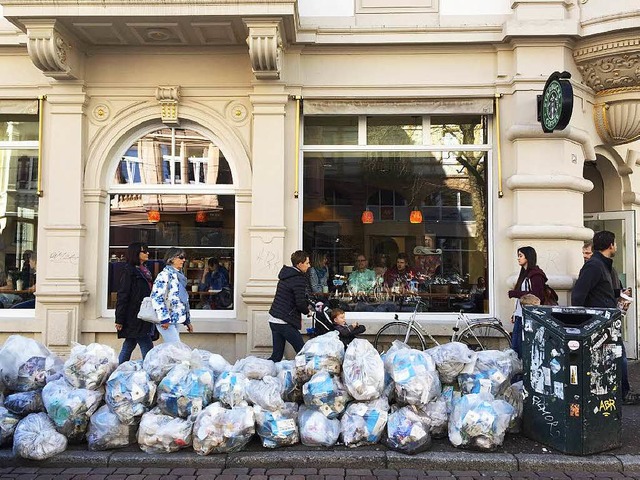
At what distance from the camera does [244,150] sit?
8.20 meters

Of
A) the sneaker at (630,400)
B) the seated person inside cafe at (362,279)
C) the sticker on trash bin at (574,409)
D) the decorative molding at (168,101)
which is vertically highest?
the decorative molding at (168,101)

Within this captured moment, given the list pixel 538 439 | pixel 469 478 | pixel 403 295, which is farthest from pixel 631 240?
pixel 469 478

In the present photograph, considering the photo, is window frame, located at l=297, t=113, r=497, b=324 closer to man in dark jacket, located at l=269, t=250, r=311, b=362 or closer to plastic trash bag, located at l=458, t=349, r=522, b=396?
man in dark jacket, located at l=269, t=250, r=311, b=362

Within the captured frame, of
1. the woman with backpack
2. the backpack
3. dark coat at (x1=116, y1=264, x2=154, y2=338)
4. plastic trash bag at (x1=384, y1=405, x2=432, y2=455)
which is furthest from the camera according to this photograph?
the backpack

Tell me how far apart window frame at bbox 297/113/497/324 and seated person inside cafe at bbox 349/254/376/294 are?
386 millimetres

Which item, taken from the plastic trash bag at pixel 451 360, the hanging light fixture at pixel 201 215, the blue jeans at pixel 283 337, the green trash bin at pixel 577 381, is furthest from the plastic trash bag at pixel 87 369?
the green trash bin at pixel 577 381

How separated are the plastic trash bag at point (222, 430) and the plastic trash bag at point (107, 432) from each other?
67cm

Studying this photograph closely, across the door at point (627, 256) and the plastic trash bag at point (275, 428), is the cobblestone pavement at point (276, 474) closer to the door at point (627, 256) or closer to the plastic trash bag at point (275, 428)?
the plastic trash bag at point (275, 428)

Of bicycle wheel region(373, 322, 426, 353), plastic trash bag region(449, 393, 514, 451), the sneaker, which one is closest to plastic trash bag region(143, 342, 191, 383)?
plastic trash bag region(449, 393, 514, 451)

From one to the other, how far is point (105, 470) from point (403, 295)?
5032 mm

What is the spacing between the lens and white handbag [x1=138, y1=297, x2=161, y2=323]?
6.42m

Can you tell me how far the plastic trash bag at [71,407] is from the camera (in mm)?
4922

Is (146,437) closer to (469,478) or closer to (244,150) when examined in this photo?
(469,478)

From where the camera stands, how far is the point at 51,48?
741cm
